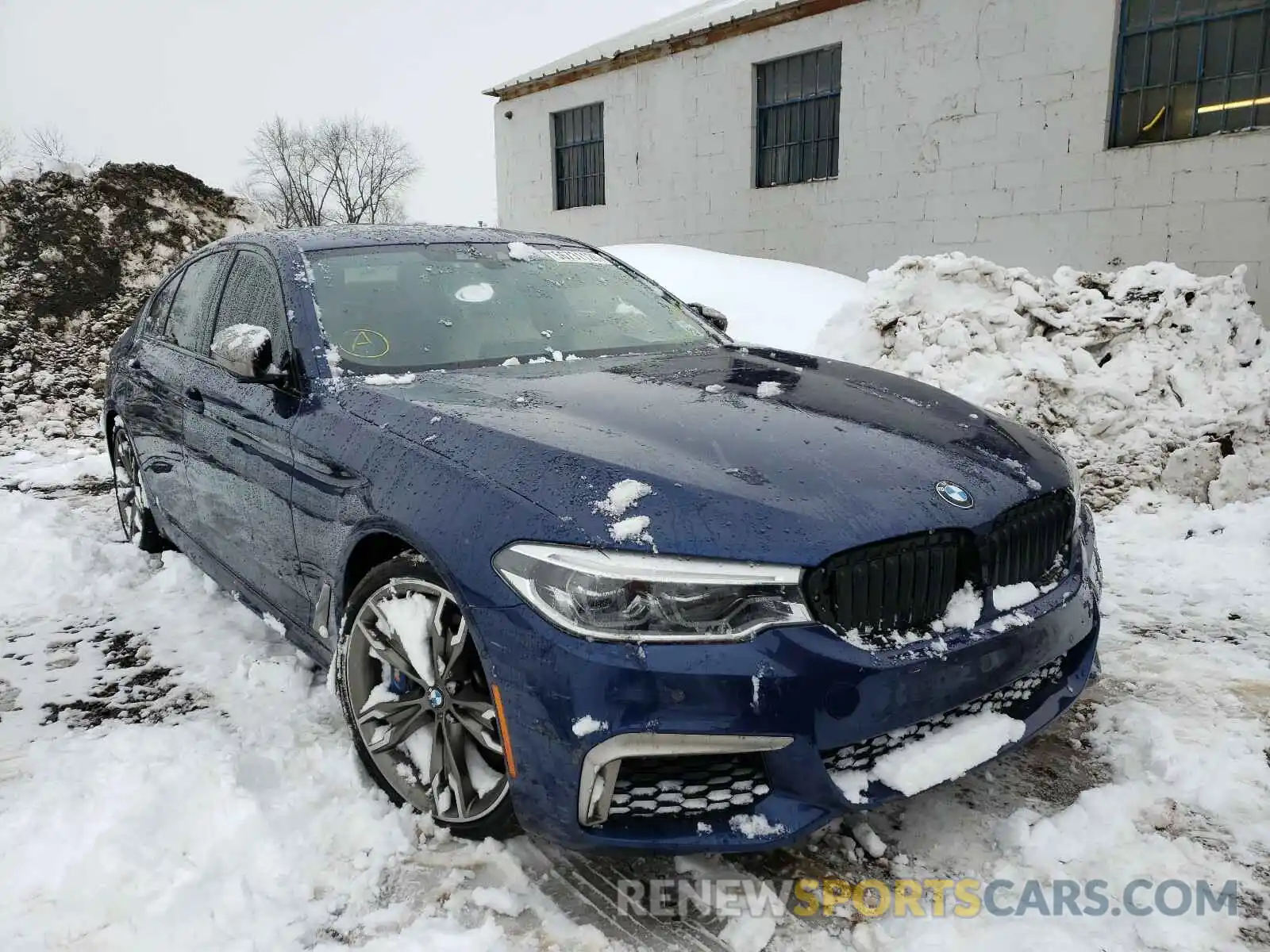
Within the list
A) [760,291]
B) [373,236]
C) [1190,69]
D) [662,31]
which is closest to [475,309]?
[373,236]

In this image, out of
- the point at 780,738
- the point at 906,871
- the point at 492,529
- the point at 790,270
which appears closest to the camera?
the point at 780,738

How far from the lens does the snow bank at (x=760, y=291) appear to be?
7781 mm

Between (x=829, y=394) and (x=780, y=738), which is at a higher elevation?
(x=829, y=394)

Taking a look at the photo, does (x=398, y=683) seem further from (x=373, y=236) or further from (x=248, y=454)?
(x=373, y=236)

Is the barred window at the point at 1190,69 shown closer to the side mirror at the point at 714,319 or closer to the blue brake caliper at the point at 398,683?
the side mirror at the point at 714,319

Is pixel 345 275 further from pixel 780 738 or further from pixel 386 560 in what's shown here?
pixel 780 738

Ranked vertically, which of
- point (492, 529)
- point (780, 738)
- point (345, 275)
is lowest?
point (780, 738)

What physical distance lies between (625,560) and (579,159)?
14752mm

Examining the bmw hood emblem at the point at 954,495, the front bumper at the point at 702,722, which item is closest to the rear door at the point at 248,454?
the front bumper at the point at 702,722

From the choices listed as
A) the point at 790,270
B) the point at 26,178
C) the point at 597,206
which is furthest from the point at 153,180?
the point at 790,270

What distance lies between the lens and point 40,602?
4.09 meters

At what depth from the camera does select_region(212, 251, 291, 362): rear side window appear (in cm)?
300

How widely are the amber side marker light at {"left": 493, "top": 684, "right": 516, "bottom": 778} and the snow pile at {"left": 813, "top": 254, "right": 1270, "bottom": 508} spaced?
4.28 meters

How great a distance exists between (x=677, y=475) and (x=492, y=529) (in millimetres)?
427
